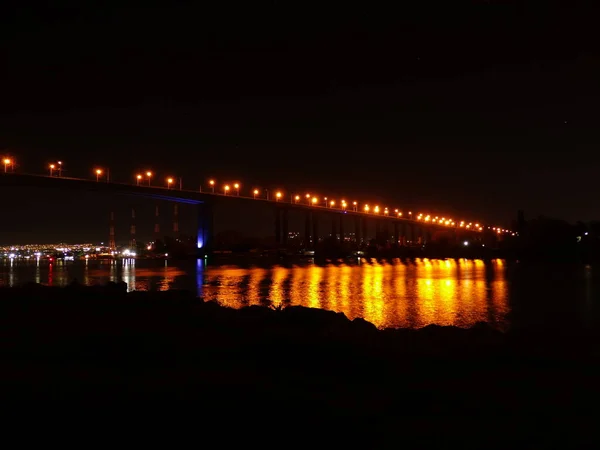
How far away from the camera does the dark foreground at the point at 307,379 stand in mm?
5484

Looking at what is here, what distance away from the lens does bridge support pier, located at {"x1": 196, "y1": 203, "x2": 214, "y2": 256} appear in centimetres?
8475

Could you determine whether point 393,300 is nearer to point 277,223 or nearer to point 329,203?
point 277,223

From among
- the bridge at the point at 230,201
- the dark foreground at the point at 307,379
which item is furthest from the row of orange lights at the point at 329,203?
the dark foreground at the point at 307,379

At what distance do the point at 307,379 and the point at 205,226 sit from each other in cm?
7919

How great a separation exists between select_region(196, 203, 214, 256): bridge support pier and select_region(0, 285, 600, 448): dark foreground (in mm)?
73465

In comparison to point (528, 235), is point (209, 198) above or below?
above

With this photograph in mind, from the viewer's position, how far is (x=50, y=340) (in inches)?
357

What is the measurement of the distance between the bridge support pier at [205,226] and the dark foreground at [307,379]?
2892 inches

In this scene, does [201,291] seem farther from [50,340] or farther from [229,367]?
[229,367]

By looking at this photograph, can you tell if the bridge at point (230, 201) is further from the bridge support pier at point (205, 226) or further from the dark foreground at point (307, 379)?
the dark foreground at point (307, 379)

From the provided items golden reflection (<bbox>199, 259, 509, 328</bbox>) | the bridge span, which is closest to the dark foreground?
golden reflection (<bbox>199, 259, 509, 328</bbox>)

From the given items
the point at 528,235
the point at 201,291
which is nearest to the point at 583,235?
the point at 528,235

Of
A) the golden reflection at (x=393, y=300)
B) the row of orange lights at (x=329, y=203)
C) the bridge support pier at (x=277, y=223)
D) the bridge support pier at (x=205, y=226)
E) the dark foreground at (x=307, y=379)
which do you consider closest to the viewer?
the dark foreground at (x=307, y=379)

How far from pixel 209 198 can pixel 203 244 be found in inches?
290
